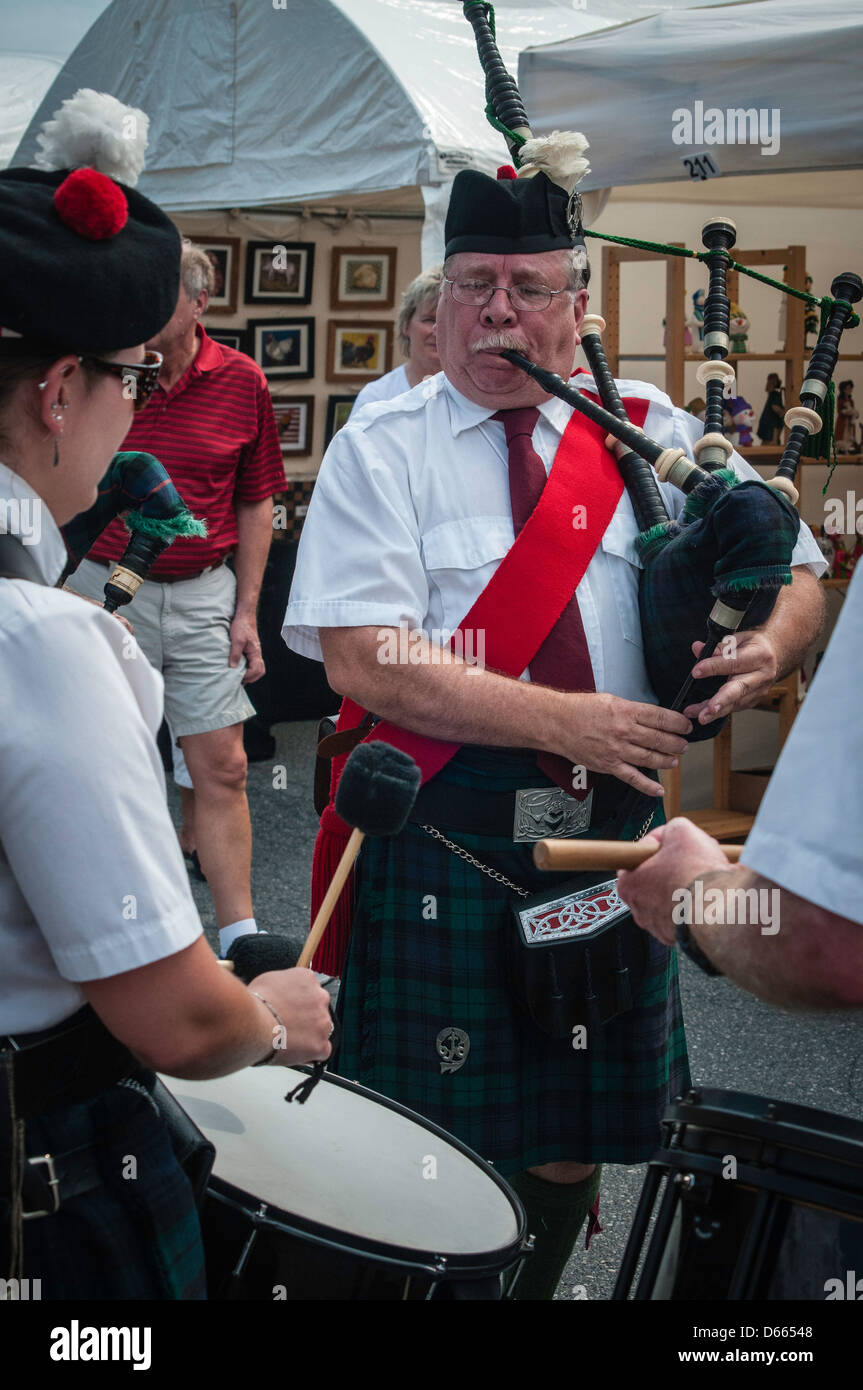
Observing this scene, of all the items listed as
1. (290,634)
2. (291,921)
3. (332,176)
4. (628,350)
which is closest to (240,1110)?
(290,634)

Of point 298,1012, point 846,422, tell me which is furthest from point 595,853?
point 846,422

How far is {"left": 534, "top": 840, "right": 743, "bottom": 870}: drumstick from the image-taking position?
126 cm

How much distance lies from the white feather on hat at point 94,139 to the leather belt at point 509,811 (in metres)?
1.15

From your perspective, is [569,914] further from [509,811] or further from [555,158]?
[555,158]

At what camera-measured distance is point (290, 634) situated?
2.06 metres

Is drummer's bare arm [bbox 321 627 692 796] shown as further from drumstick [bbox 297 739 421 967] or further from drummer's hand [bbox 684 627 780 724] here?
drumstick [bbox 297 739 421 967]

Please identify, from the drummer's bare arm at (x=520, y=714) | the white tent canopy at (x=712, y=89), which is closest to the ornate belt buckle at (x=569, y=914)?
the drummer's bare arm at (x=520, y=714)

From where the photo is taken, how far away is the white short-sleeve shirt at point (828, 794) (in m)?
1.02

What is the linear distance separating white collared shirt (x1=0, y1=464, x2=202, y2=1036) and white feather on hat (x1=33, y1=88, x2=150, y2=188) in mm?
1297

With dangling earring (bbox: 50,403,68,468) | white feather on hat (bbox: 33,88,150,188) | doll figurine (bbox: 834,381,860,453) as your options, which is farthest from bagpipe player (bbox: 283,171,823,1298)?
doll figurine (bbox: 834,381,860,453)

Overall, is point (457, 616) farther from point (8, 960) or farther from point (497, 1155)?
point (8, 960)

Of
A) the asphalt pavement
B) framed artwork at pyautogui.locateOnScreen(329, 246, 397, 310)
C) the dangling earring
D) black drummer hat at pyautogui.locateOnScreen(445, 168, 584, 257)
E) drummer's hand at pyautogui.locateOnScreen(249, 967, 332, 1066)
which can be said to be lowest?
the asphalt pavement
